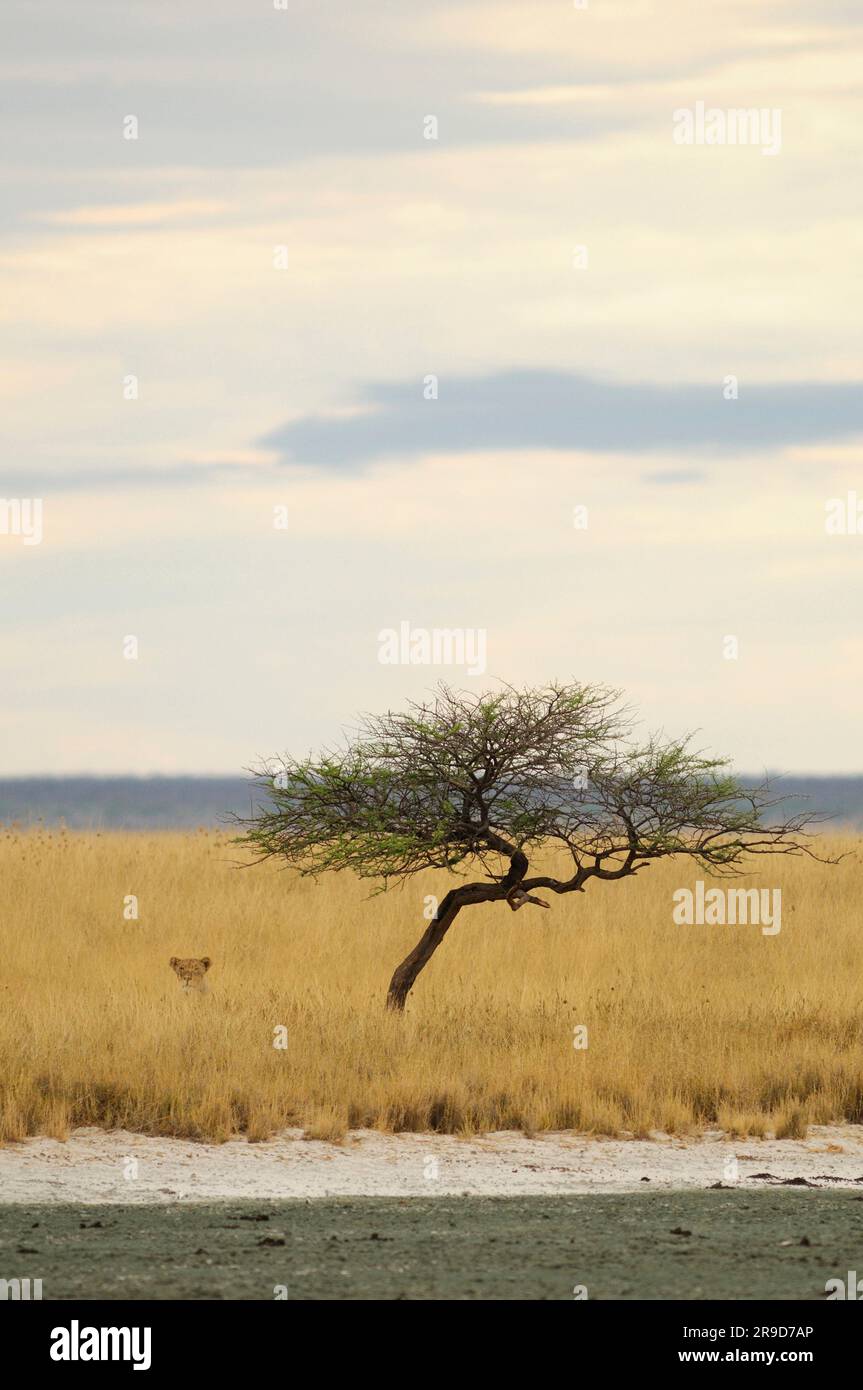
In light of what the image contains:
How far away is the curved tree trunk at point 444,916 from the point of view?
59.4ft

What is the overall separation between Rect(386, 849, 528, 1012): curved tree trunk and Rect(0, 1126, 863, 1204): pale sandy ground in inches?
162

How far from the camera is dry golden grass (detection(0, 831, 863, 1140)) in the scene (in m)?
14.5

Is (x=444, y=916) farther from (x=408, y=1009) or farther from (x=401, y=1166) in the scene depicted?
(x=401, y=1166)

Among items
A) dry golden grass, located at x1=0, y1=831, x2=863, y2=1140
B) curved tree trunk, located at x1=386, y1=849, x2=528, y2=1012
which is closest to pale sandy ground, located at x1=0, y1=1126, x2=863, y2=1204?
dry golden grass, located at x1=0, y1=831, x2=863, y2=1140

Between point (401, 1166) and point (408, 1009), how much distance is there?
5.31 metres

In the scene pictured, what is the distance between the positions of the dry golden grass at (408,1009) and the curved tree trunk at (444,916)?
1.13 ft

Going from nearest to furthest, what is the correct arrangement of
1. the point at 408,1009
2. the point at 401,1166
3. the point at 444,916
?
the point at 401,1166
the point at 408,1009
the point at 444,916

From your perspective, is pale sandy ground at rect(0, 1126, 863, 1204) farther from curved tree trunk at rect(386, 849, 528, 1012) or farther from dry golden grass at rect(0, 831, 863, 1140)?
curved tree trunk at rect(386, 849, 528, 1012)

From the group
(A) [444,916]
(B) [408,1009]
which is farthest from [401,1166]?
(A) [444,916]

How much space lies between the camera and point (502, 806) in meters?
17.9

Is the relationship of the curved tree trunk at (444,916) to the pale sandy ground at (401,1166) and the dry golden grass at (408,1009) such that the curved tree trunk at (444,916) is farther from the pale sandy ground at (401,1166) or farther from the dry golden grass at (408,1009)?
the pale sandy ground at (401,1166)

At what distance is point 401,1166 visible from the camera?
13.1 m
